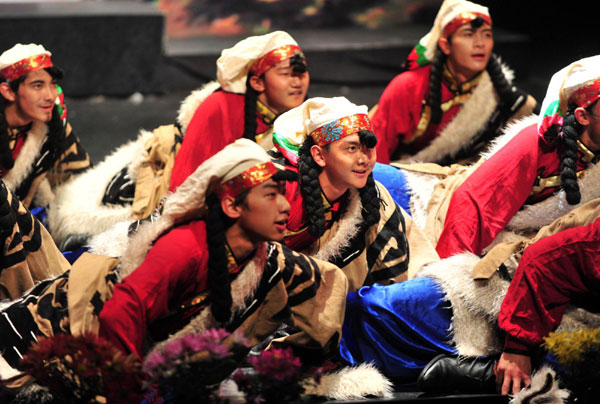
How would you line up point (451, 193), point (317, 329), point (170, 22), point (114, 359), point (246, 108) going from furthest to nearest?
point (170, 22) < point (246, 108) < point (451, 193) < point (317, 329) < point (114, 359)

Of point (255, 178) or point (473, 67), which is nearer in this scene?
point (255, 178)

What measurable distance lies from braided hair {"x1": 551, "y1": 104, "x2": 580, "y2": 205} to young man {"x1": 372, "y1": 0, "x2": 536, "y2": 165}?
1061mm

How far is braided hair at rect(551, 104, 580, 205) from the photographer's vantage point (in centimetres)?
321

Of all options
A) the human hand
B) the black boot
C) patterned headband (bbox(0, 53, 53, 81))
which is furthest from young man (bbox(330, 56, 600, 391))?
patterned headband (bbox(0, 53, 53, 81))

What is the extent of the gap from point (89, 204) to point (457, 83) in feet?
5.82

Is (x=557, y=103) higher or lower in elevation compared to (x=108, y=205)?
higher

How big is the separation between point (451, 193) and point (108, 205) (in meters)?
1.51

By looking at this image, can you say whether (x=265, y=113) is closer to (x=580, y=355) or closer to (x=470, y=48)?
(x=470, y=48)

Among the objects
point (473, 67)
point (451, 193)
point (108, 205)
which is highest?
point (473, 67)

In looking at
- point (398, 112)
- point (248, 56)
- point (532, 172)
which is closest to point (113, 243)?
point (248, 56)

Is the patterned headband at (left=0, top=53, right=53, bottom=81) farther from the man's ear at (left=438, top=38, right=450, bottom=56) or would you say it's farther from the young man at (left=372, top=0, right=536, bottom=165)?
the man's ear at (left=438, top=38, right=450, bottom=56)

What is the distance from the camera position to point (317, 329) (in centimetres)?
274

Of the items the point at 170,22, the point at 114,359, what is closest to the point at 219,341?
the point at 114,359

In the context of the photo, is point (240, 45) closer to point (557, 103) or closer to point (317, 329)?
point (557, 103)
